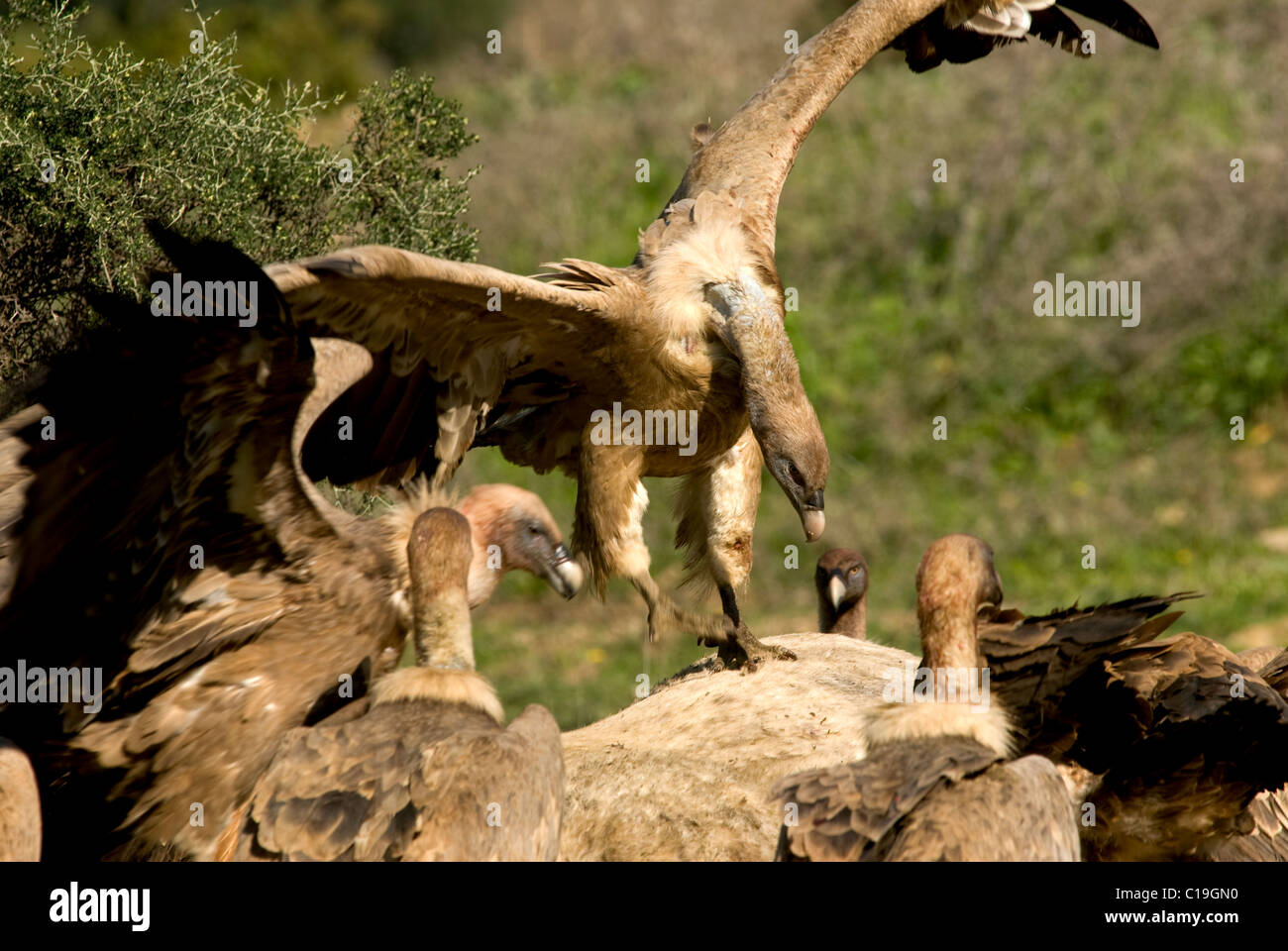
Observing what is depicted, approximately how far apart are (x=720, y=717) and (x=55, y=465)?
257 centimetres

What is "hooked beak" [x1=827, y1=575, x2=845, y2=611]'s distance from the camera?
24.6 feet

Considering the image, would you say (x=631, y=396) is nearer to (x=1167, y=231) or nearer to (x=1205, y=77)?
(x=1167, y=231)

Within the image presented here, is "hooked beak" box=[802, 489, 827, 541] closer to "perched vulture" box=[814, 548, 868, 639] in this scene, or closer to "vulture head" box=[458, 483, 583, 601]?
"vulture head" box=[458, 483, 583, 601]

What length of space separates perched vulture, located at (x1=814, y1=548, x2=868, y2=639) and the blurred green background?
75.0 inches

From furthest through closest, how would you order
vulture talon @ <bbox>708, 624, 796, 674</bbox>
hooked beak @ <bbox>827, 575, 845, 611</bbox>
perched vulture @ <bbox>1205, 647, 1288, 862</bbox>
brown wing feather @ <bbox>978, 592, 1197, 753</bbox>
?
hooked beak @ <bbox>827, 575, 845, 611</bbox> → vulture talon @ <bbox>708, 624, 796, 674</bbox> → perched vulture @ <bbox>1205, 647, 1288, 862</bbox> → brown wing feather @ <bbox>978, 592, 1197, 753</bbox>

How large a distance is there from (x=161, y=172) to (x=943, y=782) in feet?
13.6

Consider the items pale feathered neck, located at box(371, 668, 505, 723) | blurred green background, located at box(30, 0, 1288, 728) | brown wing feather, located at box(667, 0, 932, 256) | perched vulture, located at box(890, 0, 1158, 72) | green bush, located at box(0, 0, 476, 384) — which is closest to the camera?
pale feathered neck, located at box(371, 668, 505, 723)

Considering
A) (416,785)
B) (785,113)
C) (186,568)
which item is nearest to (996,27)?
(785,113)

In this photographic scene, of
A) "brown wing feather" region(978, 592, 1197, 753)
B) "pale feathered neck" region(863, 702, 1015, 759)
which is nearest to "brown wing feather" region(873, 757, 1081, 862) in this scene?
"pale feathered neck" region(863, 702, 1015, 759)

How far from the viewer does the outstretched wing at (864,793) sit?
4.08m

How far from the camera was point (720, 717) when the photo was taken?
5910 mm

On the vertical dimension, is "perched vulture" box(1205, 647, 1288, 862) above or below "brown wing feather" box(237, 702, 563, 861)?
below

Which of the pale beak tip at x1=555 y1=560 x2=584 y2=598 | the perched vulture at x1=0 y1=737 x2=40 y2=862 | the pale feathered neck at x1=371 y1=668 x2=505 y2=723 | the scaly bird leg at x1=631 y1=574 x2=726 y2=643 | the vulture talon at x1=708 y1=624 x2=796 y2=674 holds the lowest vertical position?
the perched vulture at x1=0 y1=737 x2=40 y2=862
